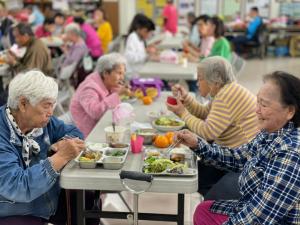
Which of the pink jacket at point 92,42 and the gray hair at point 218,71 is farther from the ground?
the gray hair at point 218,71

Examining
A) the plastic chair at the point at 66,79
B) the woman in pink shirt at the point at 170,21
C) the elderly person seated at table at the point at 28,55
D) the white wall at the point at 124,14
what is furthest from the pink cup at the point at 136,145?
the white wall at the point at 124,14

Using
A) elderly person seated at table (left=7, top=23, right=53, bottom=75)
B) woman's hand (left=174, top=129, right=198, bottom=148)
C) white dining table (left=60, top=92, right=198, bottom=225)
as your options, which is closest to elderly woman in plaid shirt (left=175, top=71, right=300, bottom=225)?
white dining table (left=60, top=92, right=198, bottom=225)

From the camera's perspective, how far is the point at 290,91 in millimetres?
1843

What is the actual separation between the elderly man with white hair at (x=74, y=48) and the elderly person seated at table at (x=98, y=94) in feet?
7.78

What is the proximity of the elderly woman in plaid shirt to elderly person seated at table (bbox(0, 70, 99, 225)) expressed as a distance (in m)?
0.76

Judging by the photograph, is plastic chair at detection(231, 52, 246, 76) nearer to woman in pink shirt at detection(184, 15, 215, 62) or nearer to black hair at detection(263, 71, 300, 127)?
woman in pink shirt at detection(184, 15, 215, 62)

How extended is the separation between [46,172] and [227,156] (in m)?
0.93

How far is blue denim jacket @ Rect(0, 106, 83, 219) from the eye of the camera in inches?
73.8

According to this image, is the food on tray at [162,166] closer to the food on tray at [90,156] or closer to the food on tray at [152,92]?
the food on tray at [90,156]

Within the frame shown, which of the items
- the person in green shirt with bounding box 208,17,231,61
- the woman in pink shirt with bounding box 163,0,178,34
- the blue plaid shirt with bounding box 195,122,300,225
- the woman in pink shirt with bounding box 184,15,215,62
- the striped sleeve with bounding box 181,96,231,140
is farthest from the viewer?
the woman in pink shirt with bounding box 163,0,178,34

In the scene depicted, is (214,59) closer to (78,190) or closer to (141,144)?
(141,144)

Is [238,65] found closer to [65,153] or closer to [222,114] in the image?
[222,114]

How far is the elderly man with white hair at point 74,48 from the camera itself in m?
5.70

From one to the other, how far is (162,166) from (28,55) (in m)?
3.60
